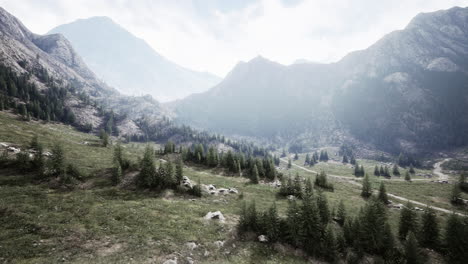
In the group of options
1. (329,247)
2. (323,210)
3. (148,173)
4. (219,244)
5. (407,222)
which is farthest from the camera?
(148,173)

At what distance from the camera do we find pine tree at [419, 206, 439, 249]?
38325 millimetres

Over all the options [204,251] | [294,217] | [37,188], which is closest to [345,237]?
[294,217]

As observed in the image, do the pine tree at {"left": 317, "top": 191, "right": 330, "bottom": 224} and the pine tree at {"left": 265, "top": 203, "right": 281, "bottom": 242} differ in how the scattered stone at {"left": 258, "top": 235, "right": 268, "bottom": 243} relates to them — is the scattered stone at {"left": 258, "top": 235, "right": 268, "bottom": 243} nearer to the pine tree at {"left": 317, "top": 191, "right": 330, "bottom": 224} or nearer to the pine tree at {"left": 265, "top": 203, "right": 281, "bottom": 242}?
the pine tree at {"left": 265, "top": 203, "right": 281, "bottom": 242}

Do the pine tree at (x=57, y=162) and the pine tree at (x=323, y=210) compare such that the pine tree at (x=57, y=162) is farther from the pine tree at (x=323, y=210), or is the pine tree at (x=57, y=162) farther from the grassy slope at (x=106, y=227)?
the pine tree at (x=323, y=210)

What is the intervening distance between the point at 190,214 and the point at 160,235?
8544 millimetres

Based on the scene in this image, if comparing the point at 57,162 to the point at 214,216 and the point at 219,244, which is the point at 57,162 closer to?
the point at 214,216

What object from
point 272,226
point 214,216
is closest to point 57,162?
point 214,216

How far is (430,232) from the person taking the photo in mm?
38844

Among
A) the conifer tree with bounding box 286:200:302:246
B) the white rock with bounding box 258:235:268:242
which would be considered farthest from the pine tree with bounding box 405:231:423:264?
the white rock with bounding box 258:235:268:242

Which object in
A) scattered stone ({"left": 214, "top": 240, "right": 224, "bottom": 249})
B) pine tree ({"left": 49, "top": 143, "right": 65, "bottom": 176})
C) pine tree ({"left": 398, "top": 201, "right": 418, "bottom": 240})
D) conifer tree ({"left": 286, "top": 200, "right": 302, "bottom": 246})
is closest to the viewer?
scattered stone ({"left": 214, "top": 240, "right": 224, "bottom": 249})

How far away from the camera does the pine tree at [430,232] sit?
126ft

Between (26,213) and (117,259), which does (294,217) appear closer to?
(117,259)

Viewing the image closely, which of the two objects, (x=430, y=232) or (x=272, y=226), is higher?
(x=272, y=226)

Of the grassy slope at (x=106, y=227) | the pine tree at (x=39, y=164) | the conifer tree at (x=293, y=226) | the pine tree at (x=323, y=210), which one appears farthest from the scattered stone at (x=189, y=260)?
the pine tree at (x=39, y=164)
